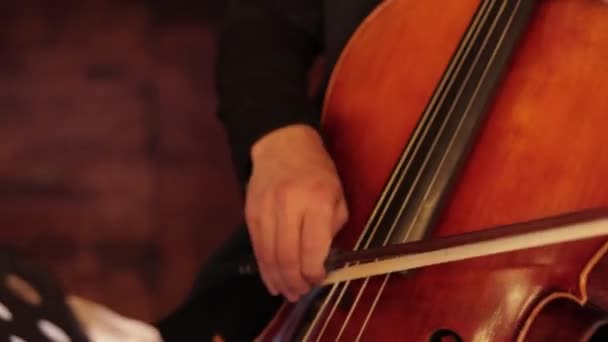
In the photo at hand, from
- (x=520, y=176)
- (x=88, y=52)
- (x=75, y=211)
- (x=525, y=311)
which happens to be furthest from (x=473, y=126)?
(x=88, y=52)

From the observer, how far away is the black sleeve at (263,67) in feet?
2.24

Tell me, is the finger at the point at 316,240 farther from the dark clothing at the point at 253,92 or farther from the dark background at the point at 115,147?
the dark background at the point at 115,147

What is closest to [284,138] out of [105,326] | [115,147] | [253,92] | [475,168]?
[253,92]

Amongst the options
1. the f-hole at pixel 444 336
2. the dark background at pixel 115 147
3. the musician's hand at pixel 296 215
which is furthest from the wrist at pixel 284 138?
the dark background at pixel 115 147

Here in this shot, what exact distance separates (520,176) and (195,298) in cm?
36

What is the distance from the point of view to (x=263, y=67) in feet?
2.35

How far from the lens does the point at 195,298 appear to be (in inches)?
28.8

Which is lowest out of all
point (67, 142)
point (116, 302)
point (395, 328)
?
point (116, 302)

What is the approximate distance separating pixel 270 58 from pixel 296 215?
0.22 metres

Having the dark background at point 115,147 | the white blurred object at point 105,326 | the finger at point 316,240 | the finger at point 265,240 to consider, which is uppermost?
the white blurred object at point 105,326

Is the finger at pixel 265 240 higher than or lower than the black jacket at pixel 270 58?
lower

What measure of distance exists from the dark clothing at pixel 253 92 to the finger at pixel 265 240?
0.34 feet

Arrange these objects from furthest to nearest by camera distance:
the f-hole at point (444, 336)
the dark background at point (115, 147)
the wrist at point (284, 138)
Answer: the dark background at point (115, 147), the wrist at point (284, 138), the f-hole at point (444, 336)

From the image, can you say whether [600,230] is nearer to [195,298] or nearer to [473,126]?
[473,126]
